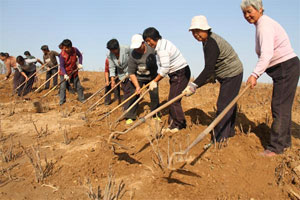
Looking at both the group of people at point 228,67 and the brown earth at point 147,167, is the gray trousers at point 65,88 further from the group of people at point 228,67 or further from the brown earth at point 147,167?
the group of people at point 228,67

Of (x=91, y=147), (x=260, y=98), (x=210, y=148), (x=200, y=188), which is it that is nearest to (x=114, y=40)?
(x=91, y=147)

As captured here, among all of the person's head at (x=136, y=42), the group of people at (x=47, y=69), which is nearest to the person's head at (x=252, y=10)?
the person's head at (x=136, y=42)

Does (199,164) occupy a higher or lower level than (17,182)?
higher

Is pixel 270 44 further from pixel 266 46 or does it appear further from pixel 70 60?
pixel 70 60

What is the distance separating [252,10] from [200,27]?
21.9 inches

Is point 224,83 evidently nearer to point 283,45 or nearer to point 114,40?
point 283,45

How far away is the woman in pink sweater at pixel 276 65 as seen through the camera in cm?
248

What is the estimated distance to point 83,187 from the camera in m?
2.56

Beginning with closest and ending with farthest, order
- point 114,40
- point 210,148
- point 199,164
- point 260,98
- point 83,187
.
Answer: point 83,187 → point 199,164 → point 210,148 → point 114,40 → point 260,98

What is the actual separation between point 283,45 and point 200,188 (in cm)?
176

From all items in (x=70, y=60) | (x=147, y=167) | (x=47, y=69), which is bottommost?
(x=147, y=167)

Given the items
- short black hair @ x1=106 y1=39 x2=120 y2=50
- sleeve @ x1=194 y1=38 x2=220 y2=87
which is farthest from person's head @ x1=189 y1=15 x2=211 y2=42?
short black hair @ x1=106 y1=39 x2=120 y2=50

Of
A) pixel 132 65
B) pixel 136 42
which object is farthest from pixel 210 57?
pixel 132 65

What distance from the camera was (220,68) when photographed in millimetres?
3057
